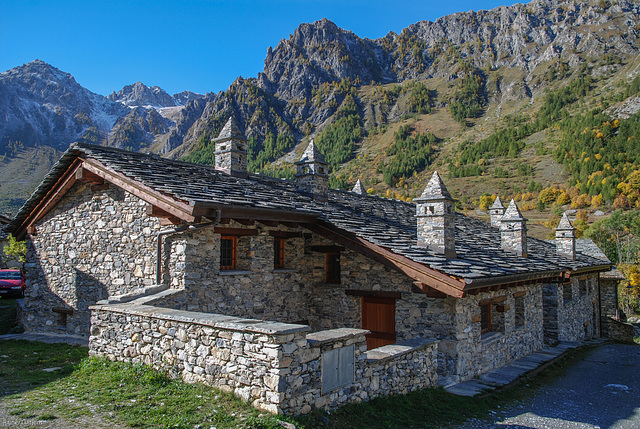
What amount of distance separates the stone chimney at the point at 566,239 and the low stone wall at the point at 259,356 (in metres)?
16.2

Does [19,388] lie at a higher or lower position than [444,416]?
higher

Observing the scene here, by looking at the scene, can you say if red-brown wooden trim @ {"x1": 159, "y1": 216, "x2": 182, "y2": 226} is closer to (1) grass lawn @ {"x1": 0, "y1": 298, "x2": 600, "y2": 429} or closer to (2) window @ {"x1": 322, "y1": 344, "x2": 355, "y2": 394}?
(1) grass lawn @ {"x1": 0, "y1": 298, "x2": 600, "y2": 429}

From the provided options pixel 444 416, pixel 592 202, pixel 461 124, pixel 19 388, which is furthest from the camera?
pixel 461 124

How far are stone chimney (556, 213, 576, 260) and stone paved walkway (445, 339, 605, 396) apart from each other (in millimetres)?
5854

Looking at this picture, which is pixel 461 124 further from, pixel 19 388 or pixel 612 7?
pixel 19 388

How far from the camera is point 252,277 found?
11406 millimetres

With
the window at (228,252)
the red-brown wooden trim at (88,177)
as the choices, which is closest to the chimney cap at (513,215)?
the window at (228,252)

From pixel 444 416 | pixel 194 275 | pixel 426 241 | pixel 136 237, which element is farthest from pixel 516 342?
pixel 136 237

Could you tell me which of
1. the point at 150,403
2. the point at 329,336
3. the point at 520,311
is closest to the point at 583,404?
the point at 520,311

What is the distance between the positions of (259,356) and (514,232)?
14.1 m

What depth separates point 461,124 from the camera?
13912 cm

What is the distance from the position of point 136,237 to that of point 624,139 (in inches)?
4670

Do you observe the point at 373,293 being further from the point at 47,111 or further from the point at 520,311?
the point at 47,111

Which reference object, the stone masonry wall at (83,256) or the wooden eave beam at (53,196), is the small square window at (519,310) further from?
the wooden eave beam at (53,196)
